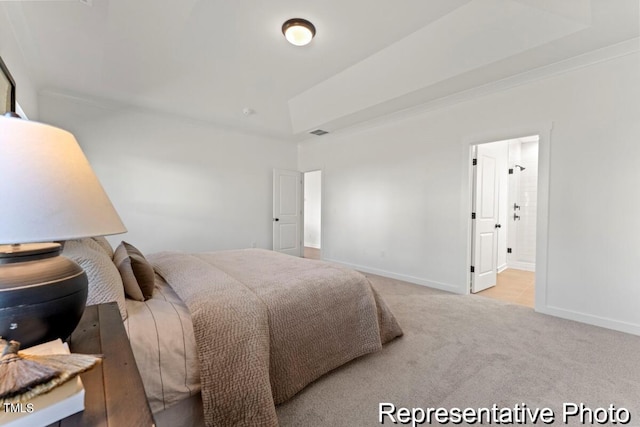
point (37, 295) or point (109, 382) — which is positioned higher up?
point (37, 295)

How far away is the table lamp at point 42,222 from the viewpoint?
60cm

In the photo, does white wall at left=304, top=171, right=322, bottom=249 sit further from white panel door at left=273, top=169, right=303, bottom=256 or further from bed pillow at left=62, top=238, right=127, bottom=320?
bed pillow at left=62, top=238, right=127, bottom=320

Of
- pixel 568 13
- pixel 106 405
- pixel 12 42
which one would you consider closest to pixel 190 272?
pixel 106 405

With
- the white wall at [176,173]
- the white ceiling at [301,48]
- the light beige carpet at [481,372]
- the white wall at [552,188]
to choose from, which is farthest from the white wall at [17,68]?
the white wall at [552,188]

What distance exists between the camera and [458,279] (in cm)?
363

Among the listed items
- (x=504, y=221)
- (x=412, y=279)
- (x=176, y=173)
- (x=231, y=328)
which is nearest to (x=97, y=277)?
(x=231, y=328)

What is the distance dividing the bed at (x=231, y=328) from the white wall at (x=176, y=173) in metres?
2.45

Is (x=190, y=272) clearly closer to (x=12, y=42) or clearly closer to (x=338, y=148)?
(x=12, y=42)

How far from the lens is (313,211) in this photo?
8.12 meters

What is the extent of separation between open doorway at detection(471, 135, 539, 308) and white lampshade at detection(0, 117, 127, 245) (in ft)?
12.7

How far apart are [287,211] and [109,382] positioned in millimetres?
5210

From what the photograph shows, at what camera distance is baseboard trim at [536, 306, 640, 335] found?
2.49 metres

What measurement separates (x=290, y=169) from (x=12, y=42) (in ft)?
13.8

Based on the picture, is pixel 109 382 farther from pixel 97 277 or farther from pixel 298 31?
pixel 298 31
